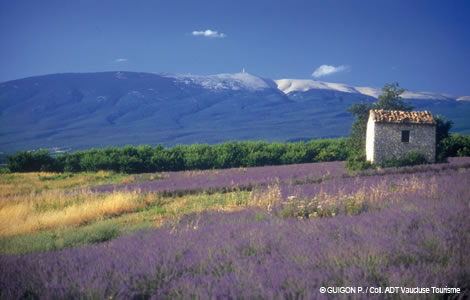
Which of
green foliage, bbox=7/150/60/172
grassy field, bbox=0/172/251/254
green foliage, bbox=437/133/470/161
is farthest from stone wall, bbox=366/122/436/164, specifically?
green foliage, bbox=7/150/60/172

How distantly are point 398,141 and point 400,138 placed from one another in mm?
239

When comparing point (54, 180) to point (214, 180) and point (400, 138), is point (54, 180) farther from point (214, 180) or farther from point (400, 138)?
point (400, 138)

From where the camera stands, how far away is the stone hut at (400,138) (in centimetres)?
2005

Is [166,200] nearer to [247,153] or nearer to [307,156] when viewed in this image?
[247,153]

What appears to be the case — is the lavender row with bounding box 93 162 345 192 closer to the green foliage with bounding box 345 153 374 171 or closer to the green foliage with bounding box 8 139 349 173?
the green foliage with bounding box 345 153 374 171

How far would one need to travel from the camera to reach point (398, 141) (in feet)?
65.9

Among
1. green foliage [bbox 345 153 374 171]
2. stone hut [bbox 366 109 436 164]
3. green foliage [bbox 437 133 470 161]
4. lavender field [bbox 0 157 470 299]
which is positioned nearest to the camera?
lavender field [bbox 0 157 470 299]

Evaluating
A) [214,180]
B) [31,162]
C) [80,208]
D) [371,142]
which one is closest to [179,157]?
[31,162]

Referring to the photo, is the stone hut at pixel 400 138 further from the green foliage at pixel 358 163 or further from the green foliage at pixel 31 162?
the green foliage at pixel 31 162

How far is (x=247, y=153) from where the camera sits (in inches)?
1114

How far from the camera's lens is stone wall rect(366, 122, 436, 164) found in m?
20.0

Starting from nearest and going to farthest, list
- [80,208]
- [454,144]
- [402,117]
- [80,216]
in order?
[80,216] → [80,208] → [402,117] → [454,144]

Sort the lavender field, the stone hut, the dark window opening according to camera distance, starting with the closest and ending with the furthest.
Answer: the lavender field < the stone hut < the dark window opening

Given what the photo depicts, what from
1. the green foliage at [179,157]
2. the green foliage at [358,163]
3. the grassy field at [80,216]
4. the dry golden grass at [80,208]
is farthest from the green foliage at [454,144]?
the dry golden grass at [80,208]
